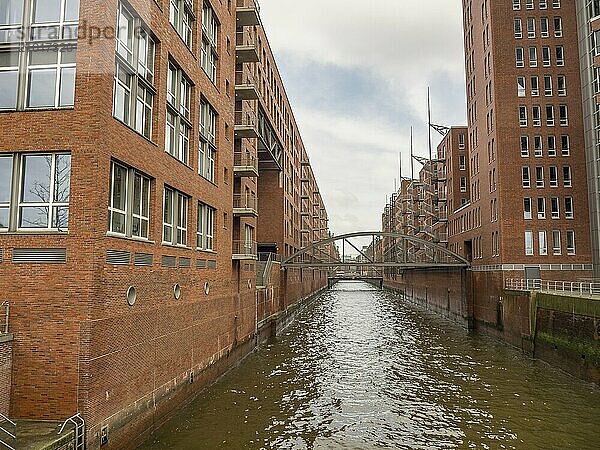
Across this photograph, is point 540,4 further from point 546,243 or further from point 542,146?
point 546,243

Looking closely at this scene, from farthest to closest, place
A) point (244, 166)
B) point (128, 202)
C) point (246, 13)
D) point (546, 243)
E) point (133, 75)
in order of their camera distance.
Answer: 1. point (546, 243)
2. point (246, 13)
3. point (244, 166)
4. point (133, 75)
5. point (128, 202)

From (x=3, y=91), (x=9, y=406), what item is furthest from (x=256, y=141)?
(x=9, y=406)

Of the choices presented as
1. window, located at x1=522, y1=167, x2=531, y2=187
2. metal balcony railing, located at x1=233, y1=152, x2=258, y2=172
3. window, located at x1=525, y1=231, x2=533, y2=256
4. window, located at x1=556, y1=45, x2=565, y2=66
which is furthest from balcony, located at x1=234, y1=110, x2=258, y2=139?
window, located at x1=556, y1=45, x2=565, y2=66

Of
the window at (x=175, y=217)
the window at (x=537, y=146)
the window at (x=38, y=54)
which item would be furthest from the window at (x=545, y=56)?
the window at (x=38, y=54)

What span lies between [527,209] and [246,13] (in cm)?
2162

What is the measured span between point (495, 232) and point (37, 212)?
3086 cm

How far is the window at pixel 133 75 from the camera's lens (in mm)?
12609

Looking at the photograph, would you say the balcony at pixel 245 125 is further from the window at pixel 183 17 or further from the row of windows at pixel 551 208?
the row of windows at pixel 551 208

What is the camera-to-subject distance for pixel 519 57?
35406 mm

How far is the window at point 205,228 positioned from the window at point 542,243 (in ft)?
74.7

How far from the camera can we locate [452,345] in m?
30.6

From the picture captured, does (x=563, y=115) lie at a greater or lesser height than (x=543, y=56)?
lesser

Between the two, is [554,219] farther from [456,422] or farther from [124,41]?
[124,41]

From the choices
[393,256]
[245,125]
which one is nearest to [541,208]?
[245,125]
